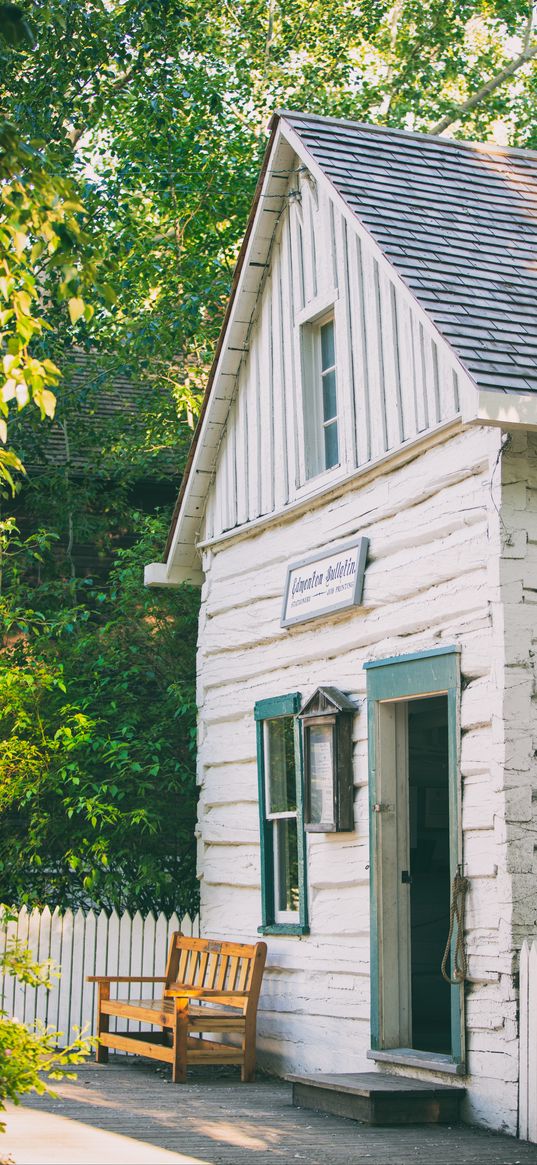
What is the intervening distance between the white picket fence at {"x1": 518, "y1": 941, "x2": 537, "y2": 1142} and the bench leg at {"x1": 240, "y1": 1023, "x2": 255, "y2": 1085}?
9.63 ft

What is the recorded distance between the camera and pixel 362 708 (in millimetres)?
9727

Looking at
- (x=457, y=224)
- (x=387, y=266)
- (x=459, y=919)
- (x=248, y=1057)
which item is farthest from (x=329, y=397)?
(x=248, y=1057)

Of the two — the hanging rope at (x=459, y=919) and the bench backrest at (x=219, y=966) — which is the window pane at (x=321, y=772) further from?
the hanging rope at (x=459, y=919)

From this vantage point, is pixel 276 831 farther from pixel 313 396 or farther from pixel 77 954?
pixel 313 396

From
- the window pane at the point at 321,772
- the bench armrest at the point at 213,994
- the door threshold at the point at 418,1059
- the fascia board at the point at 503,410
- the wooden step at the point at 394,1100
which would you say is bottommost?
the wooden step at the point at 394,1100

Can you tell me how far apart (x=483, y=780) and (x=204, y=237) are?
38.4 ft

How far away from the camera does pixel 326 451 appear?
435 inches

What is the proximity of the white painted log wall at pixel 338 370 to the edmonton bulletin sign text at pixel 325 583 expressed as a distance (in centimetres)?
61

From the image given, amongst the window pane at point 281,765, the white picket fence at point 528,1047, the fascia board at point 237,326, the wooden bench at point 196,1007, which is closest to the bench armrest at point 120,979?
the wooden bench at point 196,1007

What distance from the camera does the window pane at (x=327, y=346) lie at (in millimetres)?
11023

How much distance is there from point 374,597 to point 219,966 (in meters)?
3.30

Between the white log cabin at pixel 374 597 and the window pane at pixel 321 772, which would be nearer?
the white log cabin at pixel 374 597

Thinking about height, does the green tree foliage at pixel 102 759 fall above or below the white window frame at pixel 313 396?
below

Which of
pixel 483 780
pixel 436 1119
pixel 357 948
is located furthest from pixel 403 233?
pixel 436 1119
